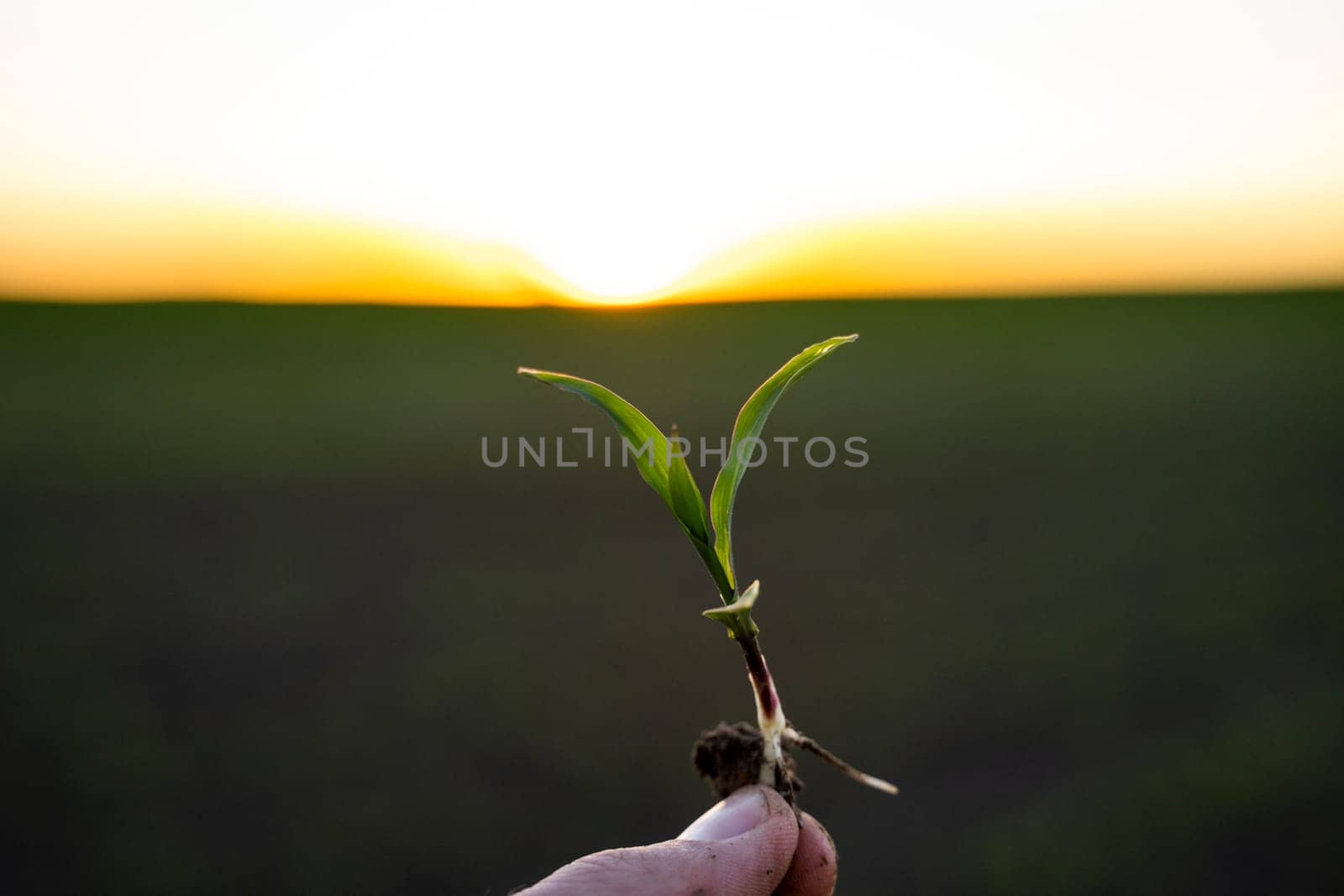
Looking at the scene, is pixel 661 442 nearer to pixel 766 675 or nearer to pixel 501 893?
pixel 766 675

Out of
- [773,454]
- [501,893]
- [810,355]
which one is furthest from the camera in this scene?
[773,454]

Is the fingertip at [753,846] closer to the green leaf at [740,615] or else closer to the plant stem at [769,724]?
the plant stem at [769,724]

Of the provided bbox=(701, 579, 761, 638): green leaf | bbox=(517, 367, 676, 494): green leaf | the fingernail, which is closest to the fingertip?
the fingernail

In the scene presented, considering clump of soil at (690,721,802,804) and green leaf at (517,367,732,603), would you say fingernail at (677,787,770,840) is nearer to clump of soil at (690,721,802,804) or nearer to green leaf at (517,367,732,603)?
clump of soil at (690,721,802,804)

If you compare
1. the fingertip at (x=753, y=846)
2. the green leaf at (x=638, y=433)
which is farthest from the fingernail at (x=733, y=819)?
the green leaf at (x=638, y=433)

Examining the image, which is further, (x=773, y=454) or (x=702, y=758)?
(x=773, y=454)

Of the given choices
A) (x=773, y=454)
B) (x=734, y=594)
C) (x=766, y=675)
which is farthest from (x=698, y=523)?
(x=773, y=454)
